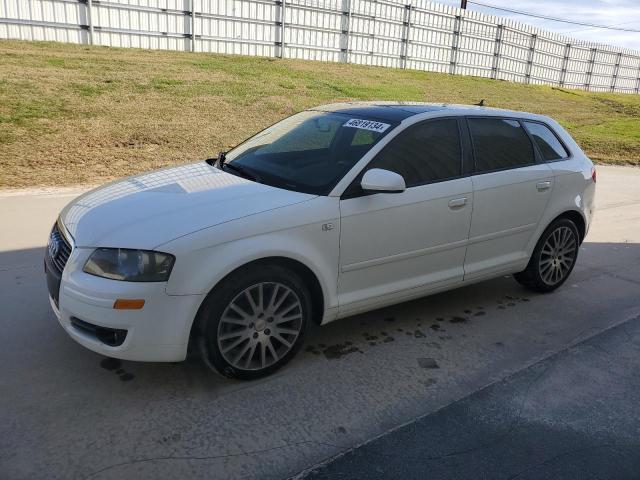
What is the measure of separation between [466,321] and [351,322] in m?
0.91

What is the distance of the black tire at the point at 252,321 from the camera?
10.2 feet

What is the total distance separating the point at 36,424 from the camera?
2.82m

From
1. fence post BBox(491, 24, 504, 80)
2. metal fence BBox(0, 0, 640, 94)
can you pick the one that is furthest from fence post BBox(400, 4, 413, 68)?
fence post BBox(491, 24, 504, 80)

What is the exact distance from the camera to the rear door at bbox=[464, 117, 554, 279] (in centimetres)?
425

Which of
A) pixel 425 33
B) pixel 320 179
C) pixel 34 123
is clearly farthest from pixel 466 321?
pixel 425 33

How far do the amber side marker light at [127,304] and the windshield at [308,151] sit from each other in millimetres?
1191

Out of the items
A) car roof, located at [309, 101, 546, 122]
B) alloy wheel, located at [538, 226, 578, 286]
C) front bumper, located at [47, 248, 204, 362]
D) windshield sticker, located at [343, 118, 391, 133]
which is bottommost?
alloy wheel, located at [538, 226, 578, 286]

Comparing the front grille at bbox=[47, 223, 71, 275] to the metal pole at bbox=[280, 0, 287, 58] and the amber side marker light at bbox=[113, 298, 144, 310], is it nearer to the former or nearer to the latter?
the amber side marker light at bbox=[113, 298, 144, 310]

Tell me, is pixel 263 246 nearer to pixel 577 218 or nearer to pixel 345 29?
pixel 577 218

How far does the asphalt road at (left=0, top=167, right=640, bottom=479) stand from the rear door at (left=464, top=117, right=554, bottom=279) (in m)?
0.48

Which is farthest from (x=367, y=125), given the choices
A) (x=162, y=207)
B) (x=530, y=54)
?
(x=530, y=54)

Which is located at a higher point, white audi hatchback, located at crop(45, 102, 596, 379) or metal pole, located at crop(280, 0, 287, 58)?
metal pole, located at crop(280, 0, 287, 58)

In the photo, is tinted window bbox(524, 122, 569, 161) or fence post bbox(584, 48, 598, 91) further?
fence post bbox(584, 48, 598, 91)

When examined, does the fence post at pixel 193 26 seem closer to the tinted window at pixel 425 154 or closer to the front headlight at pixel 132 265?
the tinted window at pixel 425 154
